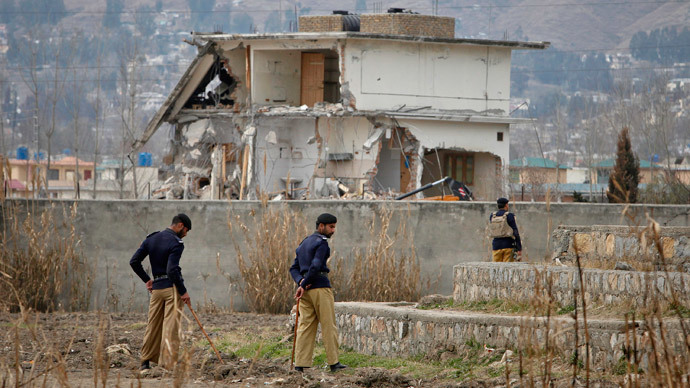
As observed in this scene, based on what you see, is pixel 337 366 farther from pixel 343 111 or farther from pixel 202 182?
pixel 202 182

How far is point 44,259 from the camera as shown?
17016mm

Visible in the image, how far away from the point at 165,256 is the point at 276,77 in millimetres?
24465

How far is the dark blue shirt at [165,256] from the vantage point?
37.0 feet

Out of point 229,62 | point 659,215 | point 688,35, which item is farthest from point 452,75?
point 688,35

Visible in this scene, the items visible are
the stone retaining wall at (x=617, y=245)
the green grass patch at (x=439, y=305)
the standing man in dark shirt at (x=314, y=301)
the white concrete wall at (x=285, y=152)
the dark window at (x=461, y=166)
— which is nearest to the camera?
the standing man in dark shirt at (x=314, y=301)

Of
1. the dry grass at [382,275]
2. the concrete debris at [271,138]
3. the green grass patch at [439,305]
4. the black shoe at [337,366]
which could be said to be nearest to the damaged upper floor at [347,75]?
the concrete debris at [271,138]

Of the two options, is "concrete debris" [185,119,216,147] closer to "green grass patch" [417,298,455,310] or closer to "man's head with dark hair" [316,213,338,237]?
"green grass patch" [417,298,455,310]

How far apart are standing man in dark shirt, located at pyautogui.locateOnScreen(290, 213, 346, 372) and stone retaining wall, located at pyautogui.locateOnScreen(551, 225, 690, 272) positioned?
3078 millimetres

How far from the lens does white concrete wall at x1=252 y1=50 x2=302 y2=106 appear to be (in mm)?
34812

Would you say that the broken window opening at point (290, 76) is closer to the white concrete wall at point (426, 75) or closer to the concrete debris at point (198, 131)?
the concrete debris at point (198, 131)

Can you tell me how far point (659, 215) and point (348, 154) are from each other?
1685 cm

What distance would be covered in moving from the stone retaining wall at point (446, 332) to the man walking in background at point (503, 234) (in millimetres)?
3090

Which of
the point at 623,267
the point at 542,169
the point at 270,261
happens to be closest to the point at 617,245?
the point at 623,267

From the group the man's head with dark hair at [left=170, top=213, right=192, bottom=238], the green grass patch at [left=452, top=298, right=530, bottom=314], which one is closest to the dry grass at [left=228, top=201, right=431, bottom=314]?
the green grass patch at [left=452, top=298, right=530, bottom=314]
